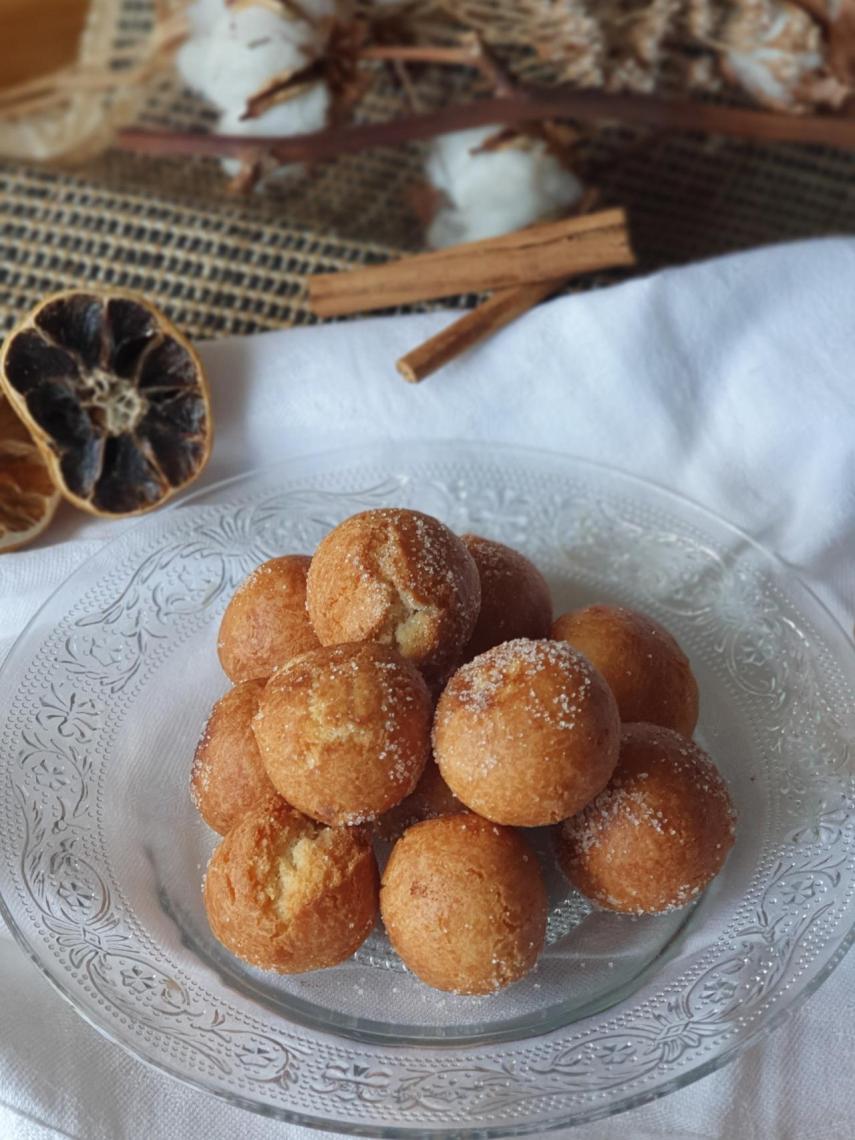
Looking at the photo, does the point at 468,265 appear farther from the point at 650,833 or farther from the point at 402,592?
the point at 650,833

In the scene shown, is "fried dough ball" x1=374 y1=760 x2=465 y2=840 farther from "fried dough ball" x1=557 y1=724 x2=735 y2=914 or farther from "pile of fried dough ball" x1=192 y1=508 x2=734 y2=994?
"fried dough ball" x1=557 y1=724 x2=735 y2=914

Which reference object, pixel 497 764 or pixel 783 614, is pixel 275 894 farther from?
pixel 783 614

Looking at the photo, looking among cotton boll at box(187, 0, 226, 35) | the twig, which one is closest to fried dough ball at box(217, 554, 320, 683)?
the twig

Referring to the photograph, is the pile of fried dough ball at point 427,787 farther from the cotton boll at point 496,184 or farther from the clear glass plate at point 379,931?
the cotton boll at point 496,184

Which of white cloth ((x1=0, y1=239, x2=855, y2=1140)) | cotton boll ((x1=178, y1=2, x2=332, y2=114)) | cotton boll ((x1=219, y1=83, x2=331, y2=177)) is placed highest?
cotton boll ((x1=178, y1=2, x2=332, y2=114))

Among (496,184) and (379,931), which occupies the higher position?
(496,184)

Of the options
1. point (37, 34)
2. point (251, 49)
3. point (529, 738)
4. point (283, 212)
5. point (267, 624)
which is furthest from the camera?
point (37, 34)

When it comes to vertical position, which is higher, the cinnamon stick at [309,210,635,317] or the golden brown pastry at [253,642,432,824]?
the golden brown pastry at [253,642,432,824]

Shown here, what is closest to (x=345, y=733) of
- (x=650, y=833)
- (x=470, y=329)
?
(x=650, y=833)
